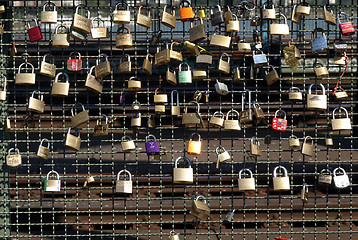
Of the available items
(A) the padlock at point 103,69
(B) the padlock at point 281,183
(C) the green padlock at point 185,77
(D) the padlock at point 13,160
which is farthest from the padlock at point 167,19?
(D) the padlock at point 13,160

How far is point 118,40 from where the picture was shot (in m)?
3.74

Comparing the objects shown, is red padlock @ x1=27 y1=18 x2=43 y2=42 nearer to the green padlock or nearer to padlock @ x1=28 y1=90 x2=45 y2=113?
padlock @ x1=28 y1=90 x2=45 y2=113

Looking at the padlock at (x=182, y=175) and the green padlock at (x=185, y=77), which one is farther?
the green padlock at (x=185, y=77)

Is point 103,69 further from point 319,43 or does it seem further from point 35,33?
point 319,43

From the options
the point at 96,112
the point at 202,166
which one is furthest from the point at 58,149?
the point at 202,166

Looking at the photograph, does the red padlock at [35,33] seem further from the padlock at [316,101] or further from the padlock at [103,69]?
the padlock at [316,101]

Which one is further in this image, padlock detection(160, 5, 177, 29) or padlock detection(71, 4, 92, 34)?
padlock detection(160, 5, 177, 29)

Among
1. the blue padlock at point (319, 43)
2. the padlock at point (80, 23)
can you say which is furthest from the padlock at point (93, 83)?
the blue padlock at point (319, 43)

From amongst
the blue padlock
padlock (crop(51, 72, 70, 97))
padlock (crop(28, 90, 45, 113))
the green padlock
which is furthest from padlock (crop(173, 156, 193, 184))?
the blue padlock

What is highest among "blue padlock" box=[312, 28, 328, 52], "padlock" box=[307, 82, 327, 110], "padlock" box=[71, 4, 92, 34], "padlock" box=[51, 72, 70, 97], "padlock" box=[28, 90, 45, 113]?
"padlock" box=[71, 4, 92, 34]

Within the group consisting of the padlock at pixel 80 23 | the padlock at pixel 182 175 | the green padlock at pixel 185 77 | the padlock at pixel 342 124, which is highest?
the padlock at pixel 80 23

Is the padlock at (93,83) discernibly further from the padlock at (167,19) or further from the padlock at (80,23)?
the padlock at (167,19)

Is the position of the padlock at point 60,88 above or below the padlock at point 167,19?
below

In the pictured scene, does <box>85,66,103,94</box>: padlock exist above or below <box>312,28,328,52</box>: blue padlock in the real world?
below
